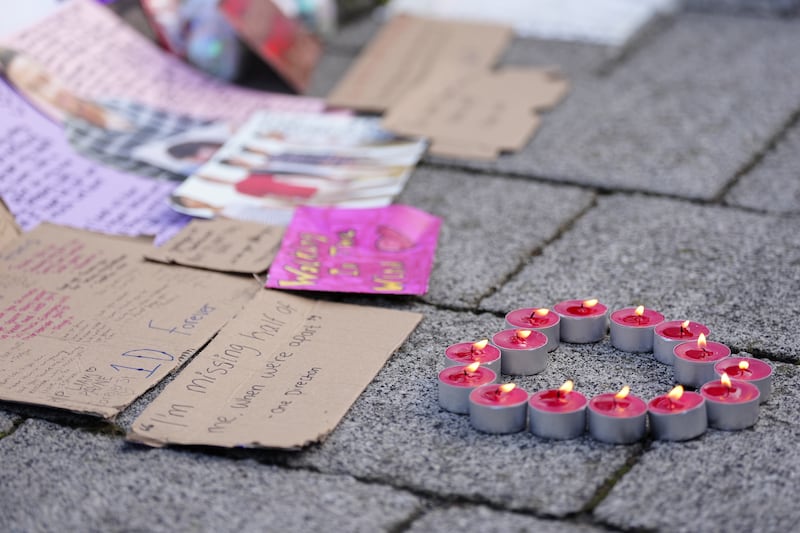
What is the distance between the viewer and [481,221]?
1953 mm

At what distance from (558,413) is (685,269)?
0.57 metres

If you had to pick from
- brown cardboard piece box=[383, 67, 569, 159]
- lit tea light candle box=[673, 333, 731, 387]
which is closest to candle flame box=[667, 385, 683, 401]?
lit tea light candle box=[673, 333, 731, 387]

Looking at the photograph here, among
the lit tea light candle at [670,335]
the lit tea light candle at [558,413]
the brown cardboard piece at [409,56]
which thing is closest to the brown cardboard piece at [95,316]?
the lit tea light candle at [558,413]

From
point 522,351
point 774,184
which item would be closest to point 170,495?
point 522,351

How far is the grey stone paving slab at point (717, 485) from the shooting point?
1109 mm

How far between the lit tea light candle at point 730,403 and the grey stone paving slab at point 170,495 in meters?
0.37

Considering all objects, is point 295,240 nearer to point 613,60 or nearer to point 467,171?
point 467,171

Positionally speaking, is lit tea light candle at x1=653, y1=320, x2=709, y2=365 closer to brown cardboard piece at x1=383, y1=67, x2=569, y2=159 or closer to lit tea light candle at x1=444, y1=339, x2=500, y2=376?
lit tea light candle at x1=444, y1=339, x2=500, y2=376

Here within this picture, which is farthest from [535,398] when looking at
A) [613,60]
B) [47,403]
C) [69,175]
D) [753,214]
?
[613,60]

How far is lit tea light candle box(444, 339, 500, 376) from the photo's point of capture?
1382mm

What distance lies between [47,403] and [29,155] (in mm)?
863

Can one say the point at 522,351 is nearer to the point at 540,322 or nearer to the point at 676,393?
the point at 540,322

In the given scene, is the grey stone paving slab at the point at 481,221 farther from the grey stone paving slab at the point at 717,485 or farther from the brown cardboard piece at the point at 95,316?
the grey stone paving slab at the point at 717,485

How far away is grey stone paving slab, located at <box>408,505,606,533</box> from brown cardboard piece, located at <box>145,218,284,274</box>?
687 mm
